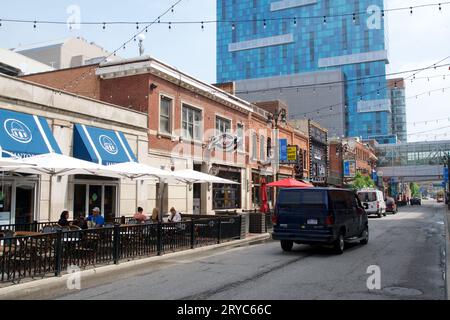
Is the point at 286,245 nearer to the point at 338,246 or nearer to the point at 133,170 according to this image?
the point at 338,246

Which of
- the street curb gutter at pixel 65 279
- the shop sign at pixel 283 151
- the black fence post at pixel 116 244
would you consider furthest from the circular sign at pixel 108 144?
the shop sign at pixel 283 151

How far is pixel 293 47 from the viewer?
111m

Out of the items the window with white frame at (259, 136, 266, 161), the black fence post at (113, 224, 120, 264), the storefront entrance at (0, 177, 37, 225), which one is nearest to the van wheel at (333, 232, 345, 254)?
the black fence post at (113, 224, 120, 264)

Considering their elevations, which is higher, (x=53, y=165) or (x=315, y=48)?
(x=315, y=48)

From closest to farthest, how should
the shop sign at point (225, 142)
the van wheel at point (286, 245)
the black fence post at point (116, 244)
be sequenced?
the black fence post at point (116, 244)
the van wheel at point (286, 245)
the shop sign at point (225, 142)

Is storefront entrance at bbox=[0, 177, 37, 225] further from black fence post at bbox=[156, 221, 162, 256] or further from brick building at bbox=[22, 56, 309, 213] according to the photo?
brick building at bbox=[22, 56, 309, 213]

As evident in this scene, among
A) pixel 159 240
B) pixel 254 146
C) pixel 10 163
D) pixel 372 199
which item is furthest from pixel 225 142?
pixel 10 163

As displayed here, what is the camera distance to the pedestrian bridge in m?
83.5

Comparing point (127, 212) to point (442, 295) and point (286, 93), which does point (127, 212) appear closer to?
point (442, 295)

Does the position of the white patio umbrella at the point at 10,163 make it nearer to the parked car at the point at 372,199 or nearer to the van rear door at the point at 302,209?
the van rear door at the point at 302,209

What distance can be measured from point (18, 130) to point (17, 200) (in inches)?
92.3

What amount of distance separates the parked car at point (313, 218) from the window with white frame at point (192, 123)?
10.5m

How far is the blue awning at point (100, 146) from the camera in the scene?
16344mm

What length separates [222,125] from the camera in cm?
2744
